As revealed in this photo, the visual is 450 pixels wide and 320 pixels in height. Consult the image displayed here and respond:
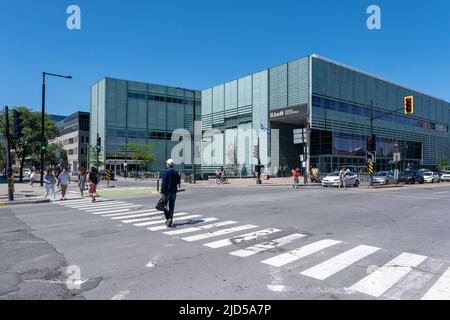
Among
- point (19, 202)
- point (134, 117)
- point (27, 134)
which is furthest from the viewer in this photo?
point (134, 117)

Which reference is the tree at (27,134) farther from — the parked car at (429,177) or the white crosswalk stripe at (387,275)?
the parked car at (429,177)

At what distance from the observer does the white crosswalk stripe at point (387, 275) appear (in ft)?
14.8

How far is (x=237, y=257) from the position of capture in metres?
6.11

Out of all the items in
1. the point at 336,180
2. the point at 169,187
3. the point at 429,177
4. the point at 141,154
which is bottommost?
the point at 429,177

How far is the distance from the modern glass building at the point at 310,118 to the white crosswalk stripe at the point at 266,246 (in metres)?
33.6

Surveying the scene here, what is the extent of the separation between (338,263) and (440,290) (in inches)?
63.9

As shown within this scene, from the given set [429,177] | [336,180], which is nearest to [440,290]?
[336,180]

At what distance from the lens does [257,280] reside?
15.9 ft

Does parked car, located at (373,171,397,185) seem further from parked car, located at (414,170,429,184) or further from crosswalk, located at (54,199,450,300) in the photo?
crosswalk, located at (54,199,450,300)

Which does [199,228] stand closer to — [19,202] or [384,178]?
[19,202]

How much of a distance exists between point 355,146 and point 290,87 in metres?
15.5
